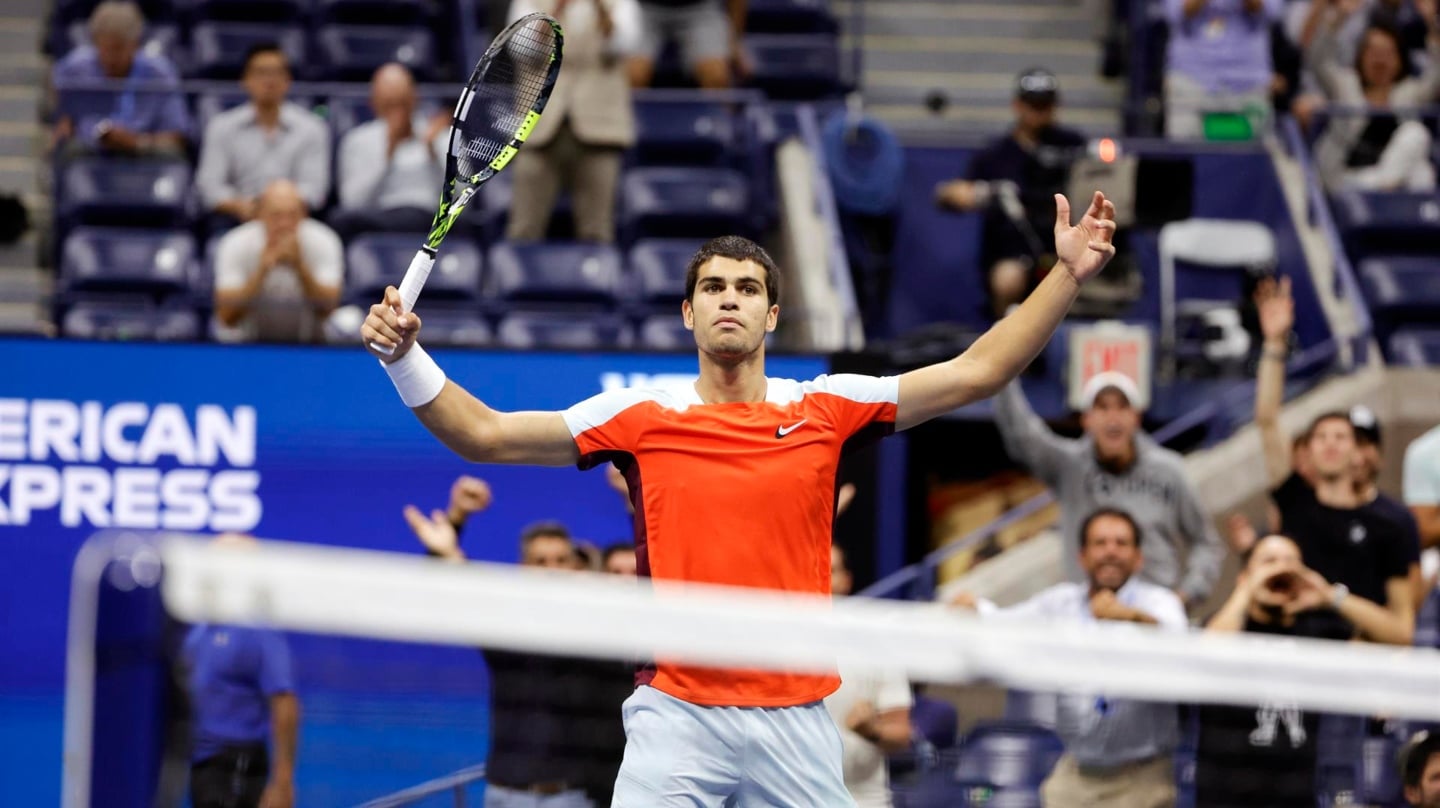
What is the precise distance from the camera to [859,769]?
7320mm

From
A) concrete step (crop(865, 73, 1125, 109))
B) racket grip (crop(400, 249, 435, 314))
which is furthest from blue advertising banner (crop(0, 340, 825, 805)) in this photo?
concrete step (crop(865, 73, 1125, 109))

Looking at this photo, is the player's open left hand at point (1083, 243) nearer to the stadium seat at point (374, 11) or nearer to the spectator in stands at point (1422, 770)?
the spectator in stands at point (1422, 770)

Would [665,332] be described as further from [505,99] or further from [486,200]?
[505,99]

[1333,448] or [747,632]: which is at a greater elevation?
[1333,448]

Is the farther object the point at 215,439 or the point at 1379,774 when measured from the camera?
the point at 215,439

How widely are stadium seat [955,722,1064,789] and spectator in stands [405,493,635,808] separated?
3.71ft

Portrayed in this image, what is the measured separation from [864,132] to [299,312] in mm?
3759

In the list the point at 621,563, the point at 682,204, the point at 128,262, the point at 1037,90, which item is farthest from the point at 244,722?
the point at 1037,90

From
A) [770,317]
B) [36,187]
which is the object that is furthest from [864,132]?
[770,317]

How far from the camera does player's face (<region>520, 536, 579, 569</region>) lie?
8688 mm

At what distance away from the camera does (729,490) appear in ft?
17.8

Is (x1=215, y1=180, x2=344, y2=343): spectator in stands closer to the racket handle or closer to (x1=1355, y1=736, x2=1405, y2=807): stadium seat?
the racket handle

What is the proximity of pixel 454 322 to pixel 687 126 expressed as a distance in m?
2.16

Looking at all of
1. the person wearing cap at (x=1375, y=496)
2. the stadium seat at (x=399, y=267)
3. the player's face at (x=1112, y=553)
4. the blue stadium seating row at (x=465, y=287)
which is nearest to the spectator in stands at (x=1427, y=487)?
the person wearing cap at (x=1375, y=496)
